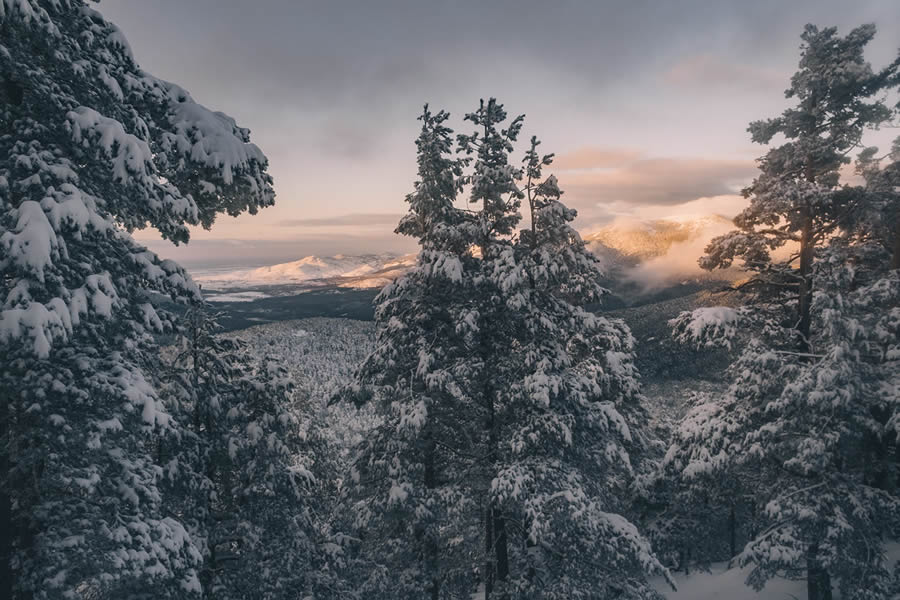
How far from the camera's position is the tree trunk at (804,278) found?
1156 cm

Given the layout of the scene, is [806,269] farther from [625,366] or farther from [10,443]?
[10,443]

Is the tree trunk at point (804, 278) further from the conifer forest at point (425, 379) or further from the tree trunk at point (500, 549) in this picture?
the tree trunk at point (500, 549)

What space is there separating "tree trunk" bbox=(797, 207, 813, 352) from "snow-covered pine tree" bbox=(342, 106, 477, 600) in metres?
8.60

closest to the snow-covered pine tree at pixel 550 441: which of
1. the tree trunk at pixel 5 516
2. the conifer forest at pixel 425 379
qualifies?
the conifer forest at pixel 425 379

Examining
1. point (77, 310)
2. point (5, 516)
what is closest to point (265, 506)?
point (5, 516)

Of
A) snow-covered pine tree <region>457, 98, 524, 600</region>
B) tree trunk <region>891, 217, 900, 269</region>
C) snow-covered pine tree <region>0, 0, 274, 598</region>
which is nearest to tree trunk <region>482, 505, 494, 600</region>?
snow-covered pine tree <region>457, 98, 524, 600</region>

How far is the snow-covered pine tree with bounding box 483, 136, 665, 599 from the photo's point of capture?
857 cm

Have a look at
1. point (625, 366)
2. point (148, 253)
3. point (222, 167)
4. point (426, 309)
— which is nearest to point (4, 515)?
point (148, 253)

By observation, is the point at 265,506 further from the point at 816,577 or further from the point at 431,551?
the point at 816,577

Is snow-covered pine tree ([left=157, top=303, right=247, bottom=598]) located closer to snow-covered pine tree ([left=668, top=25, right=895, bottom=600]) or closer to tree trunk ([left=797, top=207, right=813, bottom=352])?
snow-covered pine tree ([left=668, top=25, right=895, bottom=600])

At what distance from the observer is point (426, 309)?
10195 mm

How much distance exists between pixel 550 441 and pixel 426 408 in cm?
257

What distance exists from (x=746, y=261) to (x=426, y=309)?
8637 millimetres

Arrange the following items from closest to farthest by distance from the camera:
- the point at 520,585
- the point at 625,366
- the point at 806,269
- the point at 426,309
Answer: the point at 520,585
the point at 426,309
the point at 806,269
the point at 625,366
